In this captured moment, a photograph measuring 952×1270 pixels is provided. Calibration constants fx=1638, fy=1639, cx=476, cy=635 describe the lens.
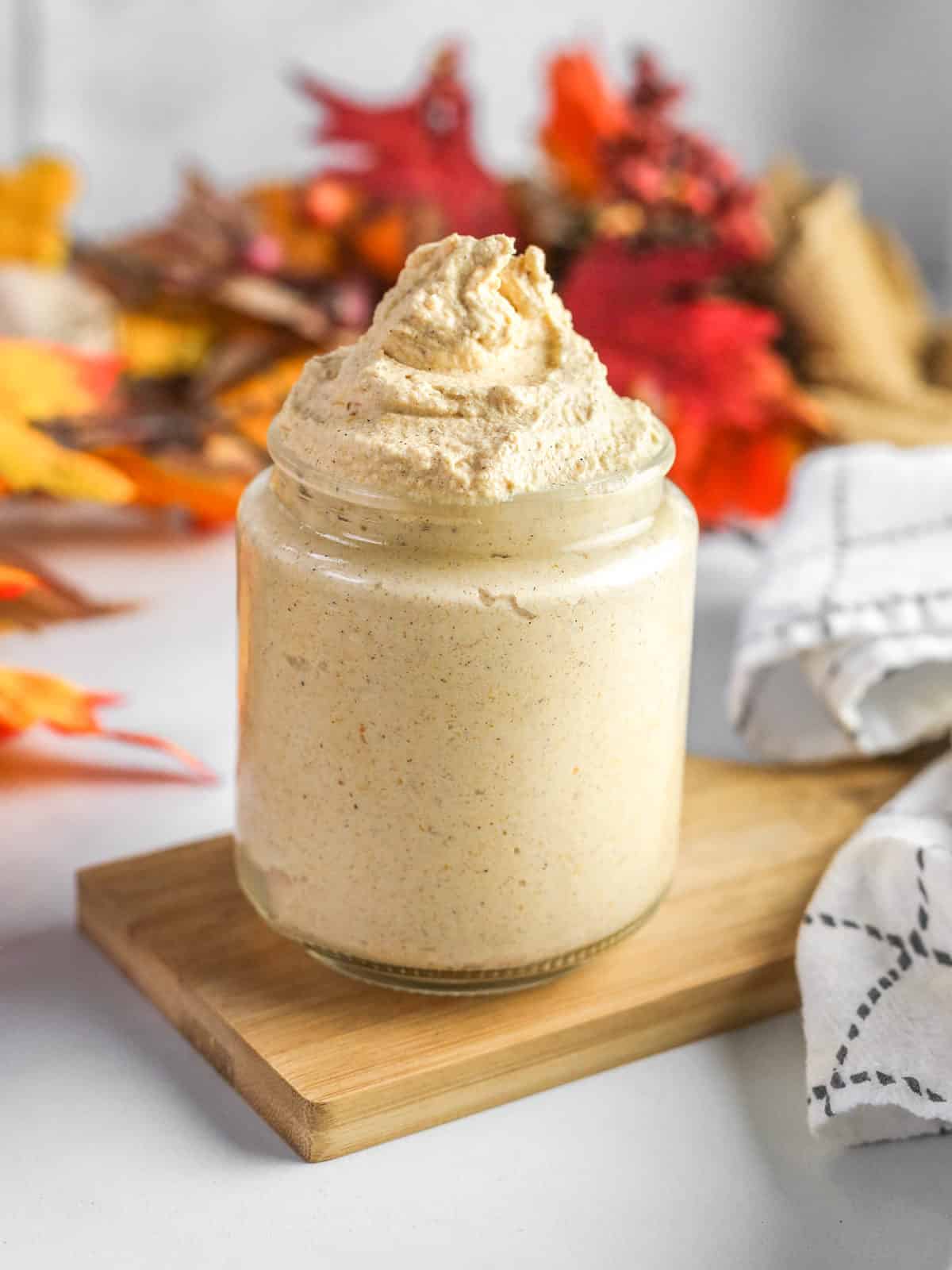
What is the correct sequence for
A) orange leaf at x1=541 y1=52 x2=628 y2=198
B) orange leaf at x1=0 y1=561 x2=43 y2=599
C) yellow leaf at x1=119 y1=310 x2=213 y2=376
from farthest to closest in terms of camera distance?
orange leaf at x1=541 y1=52 x2=628 y2=198 < yellow leaf at x1=119 y1=310 x2=213 y2=376 < orange leaf at x1=0 y1=561 x2=43 y2=599

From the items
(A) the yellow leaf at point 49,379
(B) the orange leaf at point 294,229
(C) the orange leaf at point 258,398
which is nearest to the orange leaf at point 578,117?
Result: (B) the orange leaf at point 294,229

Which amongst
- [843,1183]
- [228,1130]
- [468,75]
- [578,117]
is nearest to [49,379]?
[578,117]

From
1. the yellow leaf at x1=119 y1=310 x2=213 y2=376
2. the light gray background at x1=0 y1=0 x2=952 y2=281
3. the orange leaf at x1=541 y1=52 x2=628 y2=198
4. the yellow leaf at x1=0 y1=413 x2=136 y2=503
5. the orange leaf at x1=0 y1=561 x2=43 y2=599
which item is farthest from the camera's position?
the light gray background at x1=0 y1=0 x2=952 y2=281

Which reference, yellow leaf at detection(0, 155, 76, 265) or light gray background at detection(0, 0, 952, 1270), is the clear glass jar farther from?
yellow leaf at detection(0, 155, 76, 265)

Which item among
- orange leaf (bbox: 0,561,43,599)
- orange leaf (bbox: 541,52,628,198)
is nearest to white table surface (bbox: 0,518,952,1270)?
orange leaf (bbox: 0,561,43,599)

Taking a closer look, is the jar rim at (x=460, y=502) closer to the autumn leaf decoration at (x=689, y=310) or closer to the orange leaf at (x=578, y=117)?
the autumn leaf decoration at (x=689, y=310)

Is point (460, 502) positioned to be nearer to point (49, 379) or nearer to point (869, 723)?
point (869, 723)

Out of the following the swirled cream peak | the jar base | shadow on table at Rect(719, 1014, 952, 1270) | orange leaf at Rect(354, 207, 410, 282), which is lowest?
shadow on table at Rect(719, 1014, 952, 1270)

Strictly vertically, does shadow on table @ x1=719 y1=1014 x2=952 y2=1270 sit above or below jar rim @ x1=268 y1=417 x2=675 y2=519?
below
